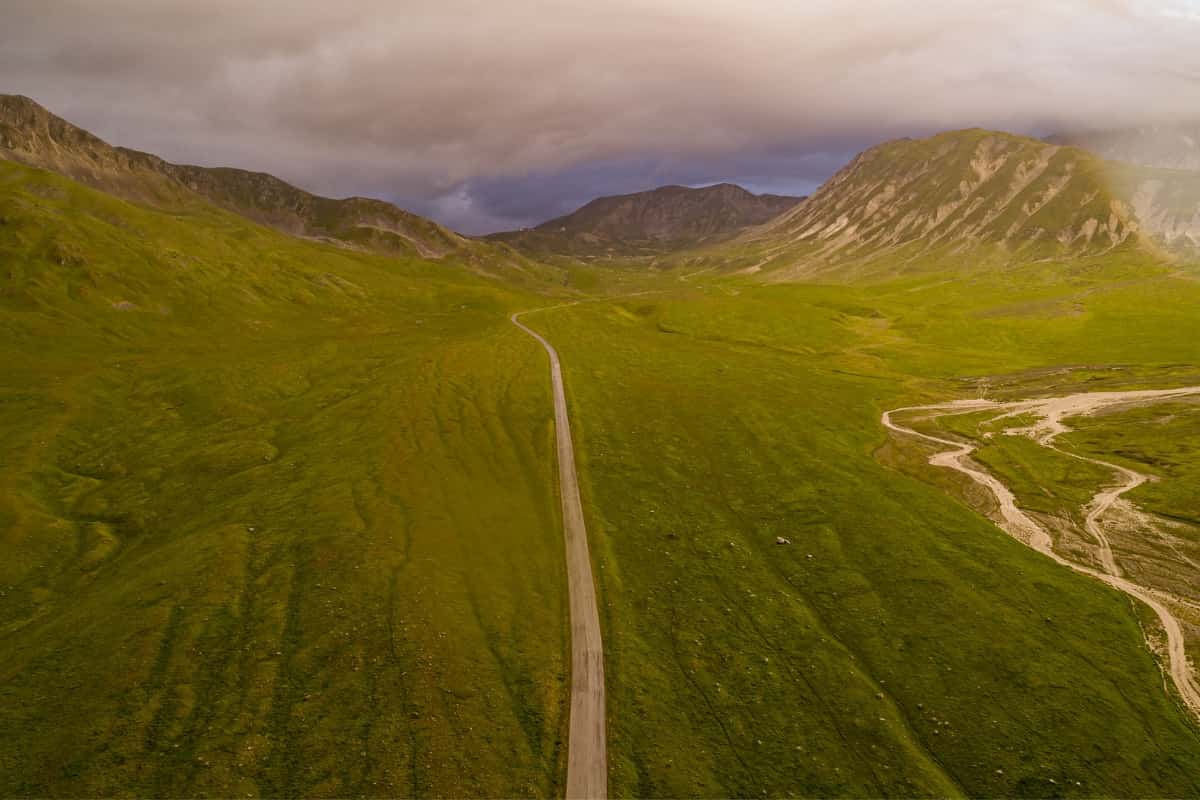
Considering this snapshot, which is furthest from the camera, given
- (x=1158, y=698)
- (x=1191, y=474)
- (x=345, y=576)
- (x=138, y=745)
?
(x=1191, y=474)

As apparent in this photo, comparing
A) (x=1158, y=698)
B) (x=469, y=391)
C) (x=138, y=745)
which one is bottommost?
(x=1158, y=698)

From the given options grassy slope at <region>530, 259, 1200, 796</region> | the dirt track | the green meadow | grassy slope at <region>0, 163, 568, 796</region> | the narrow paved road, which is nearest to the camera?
the narrow paved road

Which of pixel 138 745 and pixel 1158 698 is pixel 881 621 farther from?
pixel 138 745

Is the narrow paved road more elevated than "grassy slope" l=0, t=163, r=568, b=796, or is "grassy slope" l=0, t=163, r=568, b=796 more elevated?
Answer: "grassy slope" l=0, t=163, r=568, b=796

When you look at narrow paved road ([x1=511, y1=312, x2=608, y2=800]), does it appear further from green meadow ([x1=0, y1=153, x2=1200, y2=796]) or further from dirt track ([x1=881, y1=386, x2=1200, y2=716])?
dirt track ([x1=881, y1=386, x2=1200, y2=716])

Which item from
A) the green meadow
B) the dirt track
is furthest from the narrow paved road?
the dirt track

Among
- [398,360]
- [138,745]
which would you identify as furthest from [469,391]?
[138,745]

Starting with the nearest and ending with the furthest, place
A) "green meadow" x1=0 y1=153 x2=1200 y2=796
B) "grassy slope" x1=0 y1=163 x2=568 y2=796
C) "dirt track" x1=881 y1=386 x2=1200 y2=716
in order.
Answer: "grassy slope" x1=0 y1=163 x2=568 y2=796
"green meadow" x1=0 y1=153 x2=1200 y2=796
"dirt track" x1=881 y1=386 x2=1200 y2=716
